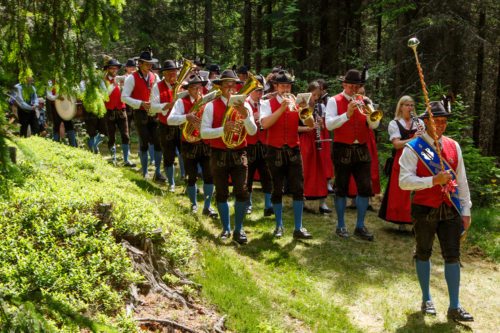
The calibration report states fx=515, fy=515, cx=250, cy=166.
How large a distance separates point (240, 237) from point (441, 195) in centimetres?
331

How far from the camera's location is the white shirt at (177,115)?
8.73m

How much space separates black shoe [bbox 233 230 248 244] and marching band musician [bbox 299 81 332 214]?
7.54 feet

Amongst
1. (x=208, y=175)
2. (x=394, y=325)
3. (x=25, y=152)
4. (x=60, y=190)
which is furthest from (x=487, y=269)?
(x=25, y=152)

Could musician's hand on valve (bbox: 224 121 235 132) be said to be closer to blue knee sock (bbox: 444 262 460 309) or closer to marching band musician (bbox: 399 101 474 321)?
marching band musician (bbox: 399 101 474 321)

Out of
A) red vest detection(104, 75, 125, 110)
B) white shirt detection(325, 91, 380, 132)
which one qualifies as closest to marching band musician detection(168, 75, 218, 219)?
white shirt detection(325, 91, 380, 132)

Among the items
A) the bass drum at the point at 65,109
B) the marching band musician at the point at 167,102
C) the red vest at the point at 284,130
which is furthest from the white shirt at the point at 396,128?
the bass drum at the point at 65,109

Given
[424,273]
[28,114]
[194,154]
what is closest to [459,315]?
[424,273]

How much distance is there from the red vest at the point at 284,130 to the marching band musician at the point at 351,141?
1.97ft

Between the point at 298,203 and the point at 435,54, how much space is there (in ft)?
22.9

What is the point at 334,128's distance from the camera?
27.8ft

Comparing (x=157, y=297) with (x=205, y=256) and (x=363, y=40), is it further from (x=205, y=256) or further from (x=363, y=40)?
(x=363, y=40)

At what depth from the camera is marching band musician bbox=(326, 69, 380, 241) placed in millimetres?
8430

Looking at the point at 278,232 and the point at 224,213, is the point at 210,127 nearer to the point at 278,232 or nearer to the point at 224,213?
the point at 224,213

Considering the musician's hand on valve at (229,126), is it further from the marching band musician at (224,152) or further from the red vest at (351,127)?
the red vest at (351,127)
